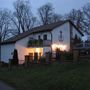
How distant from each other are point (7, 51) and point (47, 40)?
35.2 ft

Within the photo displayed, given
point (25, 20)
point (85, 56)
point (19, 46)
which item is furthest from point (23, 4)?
point (85, 56)

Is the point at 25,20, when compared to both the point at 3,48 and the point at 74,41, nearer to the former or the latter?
the point at 3,48

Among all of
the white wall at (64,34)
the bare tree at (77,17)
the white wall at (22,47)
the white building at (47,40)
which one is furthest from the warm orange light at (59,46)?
the bare tree at (77,17)

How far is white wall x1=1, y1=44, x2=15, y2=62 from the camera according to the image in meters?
58.6

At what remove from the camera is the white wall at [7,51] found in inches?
2307

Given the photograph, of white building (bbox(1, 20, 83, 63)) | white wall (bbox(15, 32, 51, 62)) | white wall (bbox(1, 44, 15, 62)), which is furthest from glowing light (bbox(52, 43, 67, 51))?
white wall (bbox(1, 44, 15, 62))

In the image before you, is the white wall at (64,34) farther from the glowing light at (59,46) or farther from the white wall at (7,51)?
the white wall at (7,51)

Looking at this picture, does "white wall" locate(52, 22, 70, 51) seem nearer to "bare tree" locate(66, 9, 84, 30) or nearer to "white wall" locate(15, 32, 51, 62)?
"white wall" locate(15, 32, 51, 62)

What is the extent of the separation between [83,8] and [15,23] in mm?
19772

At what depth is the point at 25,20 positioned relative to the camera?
290 feet

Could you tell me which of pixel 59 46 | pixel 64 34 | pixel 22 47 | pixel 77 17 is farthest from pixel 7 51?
pixel 77 17

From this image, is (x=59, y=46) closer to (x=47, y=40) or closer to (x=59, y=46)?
(x=59, y=46)

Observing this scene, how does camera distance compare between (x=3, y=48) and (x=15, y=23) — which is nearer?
(x=3, y=48)

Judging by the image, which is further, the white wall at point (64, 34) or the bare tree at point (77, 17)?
the bare tree at point (77, 17)
